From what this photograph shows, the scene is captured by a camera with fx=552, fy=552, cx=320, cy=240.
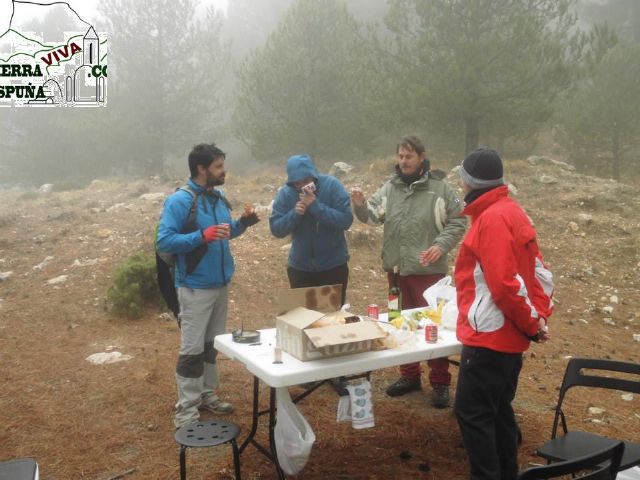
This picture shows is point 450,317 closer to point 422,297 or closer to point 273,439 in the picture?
point 422,297

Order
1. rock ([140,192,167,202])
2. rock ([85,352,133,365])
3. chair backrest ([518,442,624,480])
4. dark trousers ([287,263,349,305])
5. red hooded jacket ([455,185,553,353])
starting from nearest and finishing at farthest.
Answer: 1. chair backrest ([518,442,624,480])
2. red hooded jacket ([455,185,553,353])
3. dark trousers ([287,263,349,305])
4. rock ([85,352,133,365])
5. rock ([140,192,167,202])

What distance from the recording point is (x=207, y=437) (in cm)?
283

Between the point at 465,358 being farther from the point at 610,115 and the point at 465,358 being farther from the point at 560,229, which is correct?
the point at 610,115

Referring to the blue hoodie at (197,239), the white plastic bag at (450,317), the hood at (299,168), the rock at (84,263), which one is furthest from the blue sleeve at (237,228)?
the rock at (84,263)

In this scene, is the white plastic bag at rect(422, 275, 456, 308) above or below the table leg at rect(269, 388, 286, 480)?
above

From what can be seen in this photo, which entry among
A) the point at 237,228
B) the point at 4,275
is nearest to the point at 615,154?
the point at 237,228

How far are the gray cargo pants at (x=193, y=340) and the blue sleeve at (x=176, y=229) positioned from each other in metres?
Result: 0.34

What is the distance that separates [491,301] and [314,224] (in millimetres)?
1813

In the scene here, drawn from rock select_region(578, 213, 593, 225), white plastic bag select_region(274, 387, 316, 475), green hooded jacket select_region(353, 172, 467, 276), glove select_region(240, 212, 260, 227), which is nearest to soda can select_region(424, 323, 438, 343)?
white plastic bag select_region(274, 387, 316, 475)

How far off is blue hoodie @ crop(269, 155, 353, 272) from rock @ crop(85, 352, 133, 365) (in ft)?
7.47

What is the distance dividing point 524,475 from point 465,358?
3.16 ft

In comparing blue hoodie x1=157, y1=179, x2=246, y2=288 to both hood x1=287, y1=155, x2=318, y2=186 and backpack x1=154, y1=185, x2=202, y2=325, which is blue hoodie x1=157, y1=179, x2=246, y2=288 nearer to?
backpack x1=154, y1=185, x2=202, y2=325

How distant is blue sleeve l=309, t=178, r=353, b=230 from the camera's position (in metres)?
3.88

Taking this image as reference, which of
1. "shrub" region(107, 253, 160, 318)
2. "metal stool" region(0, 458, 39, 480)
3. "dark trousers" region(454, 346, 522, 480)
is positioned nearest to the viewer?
"metal stool" region(0, 458, 39, 480)
